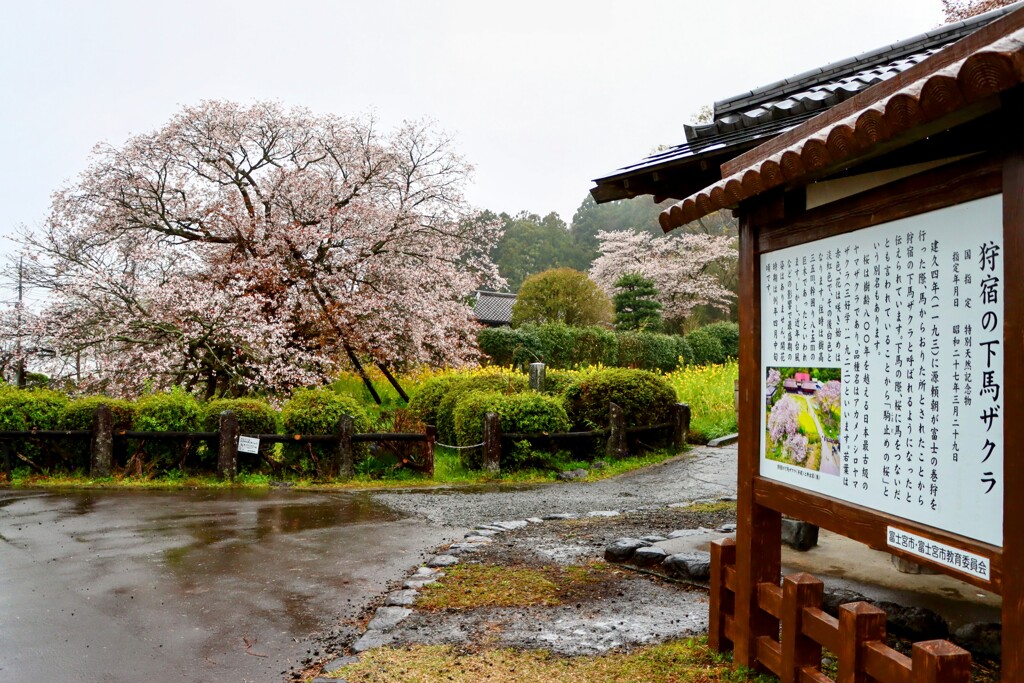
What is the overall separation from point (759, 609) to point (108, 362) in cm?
1301

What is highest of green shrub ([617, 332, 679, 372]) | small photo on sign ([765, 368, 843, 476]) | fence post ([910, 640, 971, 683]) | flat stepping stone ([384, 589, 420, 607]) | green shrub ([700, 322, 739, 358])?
green shrub ([700, 322, 739, 358])

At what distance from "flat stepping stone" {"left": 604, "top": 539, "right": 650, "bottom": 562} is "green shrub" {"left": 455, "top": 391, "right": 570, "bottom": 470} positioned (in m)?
4.99

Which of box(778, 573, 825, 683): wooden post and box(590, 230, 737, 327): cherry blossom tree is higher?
box(590, 230, 737, 327): cherry blossom tree

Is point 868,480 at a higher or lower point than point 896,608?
higher

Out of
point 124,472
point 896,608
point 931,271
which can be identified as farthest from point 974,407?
point 124,472

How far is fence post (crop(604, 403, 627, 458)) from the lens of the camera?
1195cm

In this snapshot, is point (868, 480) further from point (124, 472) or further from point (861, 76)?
point (124, 472)

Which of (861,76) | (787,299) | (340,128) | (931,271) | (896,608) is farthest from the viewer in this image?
(340,128)

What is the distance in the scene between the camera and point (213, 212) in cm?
1498

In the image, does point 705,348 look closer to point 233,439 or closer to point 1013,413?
point 233,439

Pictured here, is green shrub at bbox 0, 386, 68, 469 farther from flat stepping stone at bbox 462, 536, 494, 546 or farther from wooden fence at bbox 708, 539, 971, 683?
wooden fence at bbox 708, 539, 971, 683

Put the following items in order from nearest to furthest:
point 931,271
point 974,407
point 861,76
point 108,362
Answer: point 974,407 → point 931,271 → point 861,76 → point 108,362

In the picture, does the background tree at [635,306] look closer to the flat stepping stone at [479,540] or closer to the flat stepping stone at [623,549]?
the flat stepping stone at [479,540]

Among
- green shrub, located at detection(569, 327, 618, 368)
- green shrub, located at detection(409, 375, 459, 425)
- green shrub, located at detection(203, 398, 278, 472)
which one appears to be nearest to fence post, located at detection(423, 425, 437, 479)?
green shrub, located at detection(409, 375, 459, 425)
